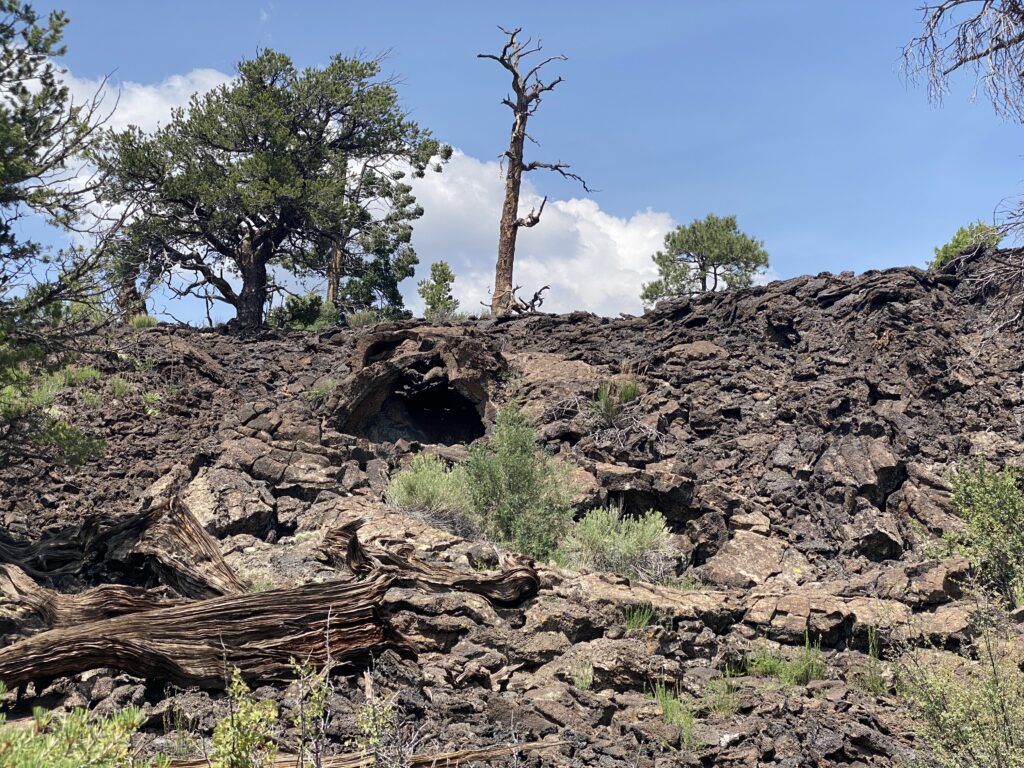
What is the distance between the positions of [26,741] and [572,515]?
28.6 feet

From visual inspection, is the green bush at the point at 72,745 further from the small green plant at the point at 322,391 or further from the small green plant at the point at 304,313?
the small green plant at the point at 304,313

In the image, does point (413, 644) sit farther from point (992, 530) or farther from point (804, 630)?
point (992, 530)

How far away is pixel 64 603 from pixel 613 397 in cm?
978

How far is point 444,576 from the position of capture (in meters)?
8.66

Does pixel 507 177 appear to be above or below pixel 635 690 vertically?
above

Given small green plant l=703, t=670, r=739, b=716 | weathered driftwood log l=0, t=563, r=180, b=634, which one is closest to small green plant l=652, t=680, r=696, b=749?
small green plant l=703, t=670, r=739, b=716

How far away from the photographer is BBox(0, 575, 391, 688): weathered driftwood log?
652 centimetres

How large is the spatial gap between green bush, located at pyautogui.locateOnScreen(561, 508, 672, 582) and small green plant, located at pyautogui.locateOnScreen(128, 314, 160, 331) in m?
11.1

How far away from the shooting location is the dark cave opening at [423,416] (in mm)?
16094

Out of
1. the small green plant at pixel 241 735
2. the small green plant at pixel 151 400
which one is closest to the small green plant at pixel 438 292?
the small green plant at pixel 151 400

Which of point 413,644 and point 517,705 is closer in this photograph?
point 517,705

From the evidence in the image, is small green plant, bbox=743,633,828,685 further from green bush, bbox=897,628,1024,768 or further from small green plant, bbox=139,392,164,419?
small green plant, bbox=139,392,164,419

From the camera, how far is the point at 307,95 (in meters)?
23.1

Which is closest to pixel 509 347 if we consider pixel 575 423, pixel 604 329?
pixel 604 329
